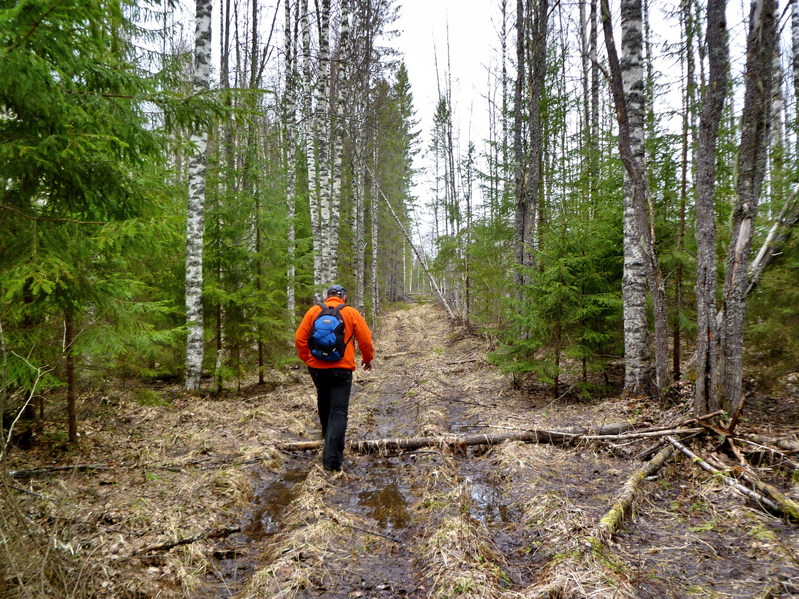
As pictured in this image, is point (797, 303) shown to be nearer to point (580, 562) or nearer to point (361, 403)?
point (580, 562)

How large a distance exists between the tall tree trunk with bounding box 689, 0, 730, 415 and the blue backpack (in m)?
4.49

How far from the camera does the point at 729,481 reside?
3.87 meters

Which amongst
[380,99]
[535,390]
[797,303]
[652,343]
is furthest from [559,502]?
[380,99]

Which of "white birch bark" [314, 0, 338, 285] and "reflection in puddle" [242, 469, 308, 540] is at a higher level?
"white birch bark" [314, 0, 338, 285]

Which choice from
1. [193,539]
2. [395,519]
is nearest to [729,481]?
[395,519]

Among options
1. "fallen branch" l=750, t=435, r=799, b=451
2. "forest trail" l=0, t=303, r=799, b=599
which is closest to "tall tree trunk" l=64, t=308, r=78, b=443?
"forest trail" l=0, t=303, r=799, b=599

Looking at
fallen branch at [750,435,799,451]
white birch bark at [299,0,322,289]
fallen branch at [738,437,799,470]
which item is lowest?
fallen branch at [738,437,799,470]

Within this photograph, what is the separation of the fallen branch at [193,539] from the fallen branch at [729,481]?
4.59 meters

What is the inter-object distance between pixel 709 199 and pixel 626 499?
3899mm

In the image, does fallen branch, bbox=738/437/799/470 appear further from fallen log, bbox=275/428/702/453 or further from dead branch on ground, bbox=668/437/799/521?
fallen log, bbox=275/428/702/453

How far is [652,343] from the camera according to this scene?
32.3 feet

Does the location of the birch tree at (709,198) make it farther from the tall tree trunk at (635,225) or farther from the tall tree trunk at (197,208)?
the tall tree trunk at (197,208)

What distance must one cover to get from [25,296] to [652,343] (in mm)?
11388

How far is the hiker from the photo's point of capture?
5.48 meters
